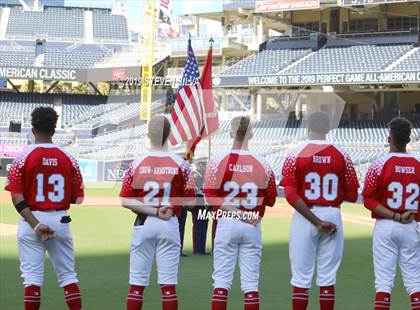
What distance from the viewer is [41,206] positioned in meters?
6.70

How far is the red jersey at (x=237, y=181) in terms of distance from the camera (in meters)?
7.11

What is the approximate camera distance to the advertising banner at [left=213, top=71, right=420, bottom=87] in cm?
3522

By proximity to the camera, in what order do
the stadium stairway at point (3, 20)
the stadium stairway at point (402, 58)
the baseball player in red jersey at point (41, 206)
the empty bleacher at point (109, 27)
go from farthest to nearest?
the empty bleacher at point (109, 27) → the stadium stairway at point (3, 20) → the stadium stairway at point (402, 58) → the baseball player in red jersey at point (41, 206)

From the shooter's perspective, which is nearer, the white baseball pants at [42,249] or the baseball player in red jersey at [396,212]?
the white baseball pants at [42,249]

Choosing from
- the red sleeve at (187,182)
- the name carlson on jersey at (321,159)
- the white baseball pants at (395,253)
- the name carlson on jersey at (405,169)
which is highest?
the name carlson on jersey at (321,159)

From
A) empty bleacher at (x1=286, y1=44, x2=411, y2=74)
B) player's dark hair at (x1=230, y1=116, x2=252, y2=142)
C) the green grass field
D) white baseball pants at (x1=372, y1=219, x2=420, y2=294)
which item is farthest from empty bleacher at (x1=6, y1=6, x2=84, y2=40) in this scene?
white baseball pants at (x1=372, y1=219, x2=420, y2=294)

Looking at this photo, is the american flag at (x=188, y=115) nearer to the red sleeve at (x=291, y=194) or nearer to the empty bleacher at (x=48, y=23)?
the red sleeve at (x=291, y=194)

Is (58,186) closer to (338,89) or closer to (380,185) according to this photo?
(380,185)

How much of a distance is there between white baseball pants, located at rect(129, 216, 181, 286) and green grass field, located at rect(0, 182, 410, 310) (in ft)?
6.14

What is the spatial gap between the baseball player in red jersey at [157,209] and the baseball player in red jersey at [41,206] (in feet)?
1.83

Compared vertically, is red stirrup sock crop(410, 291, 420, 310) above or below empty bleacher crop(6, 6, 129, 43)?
below

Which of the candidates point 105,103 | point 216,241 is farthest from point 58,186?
point 105,103

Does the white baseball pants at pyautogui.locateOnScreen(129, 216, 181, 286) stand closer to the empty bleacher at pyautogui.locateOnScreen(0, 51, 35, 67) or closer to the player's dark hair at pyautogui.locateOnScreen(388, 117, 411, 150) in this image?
the player's dark hair at pyautogui.locateOnScreen(388, 117, 411, 150)

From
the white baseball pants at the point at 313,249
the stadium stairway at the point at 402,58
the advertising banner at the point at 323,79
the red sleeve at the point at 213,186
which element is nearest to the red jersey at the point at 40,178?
the red sleeve at the point at 213,186
